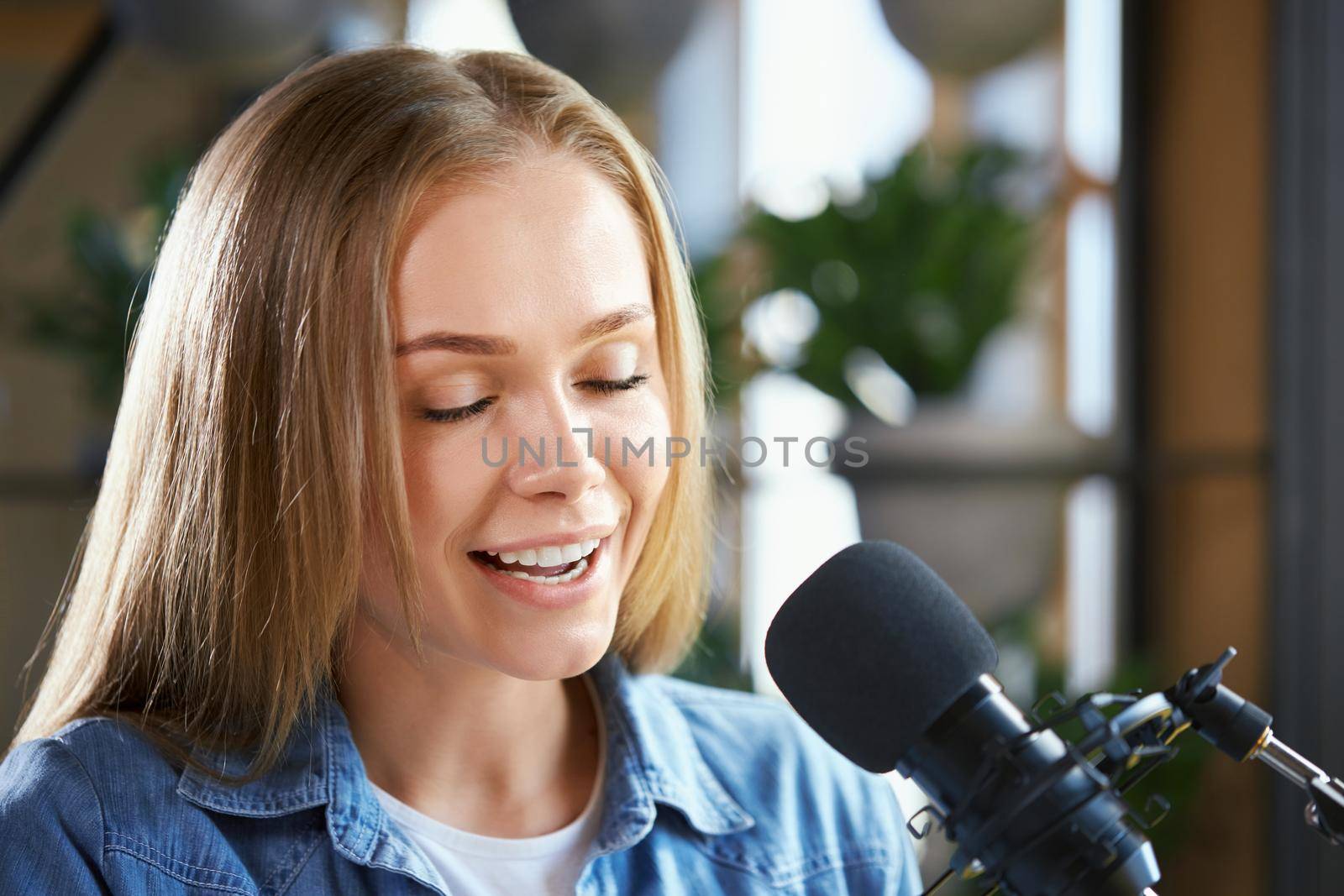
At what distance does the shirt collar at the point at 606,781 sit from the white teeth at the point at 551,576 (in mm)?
186

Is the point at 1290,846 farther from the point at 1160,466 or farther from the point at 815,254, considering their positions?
the point at 815,254

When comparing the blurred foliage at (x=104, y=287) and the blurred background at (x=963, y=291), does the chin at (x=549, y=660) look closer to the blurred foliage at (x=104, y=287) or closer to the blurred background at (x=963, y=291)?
the blurred background at (x=963, y=291)

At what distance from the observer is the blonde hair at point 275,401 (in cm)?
88

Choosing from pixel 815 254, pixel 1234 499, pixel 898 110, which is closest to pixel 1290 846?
pixel 1234 499

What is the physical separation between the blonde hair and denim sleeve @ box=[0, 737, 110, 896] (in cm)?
6

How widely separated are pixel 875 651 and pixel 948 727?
2.3 inches

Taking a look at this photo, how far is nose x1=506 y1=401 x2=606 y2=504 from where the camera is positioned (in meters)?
0.88

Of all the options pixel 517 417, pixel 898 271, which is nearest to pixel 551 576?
pixel 517 417

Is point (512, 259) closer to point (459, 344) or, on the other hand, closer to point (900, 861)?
point (459, 344)

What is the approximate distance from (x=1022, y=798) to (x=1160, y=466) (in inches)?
72.8

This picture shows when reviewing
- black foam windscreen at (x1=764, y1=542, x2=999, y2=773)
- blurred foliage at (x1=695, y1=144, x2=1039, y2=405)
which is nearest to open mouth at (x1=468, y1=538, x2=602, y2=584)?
black foam windscreen at (x1=764, y1=542, x2=999, y2=773)

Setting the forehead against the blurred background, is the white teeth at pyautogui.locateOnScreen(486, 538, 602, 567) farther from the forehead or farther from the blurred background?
the blurred background

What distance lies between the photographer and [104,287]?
6.22 feet

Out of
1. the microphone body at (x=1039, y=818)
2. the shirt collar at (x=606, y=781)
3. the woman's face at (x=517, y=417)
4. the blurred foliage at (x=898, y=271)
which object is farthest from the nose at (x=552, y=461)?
the blurred foliage at (x=898, y=271)
